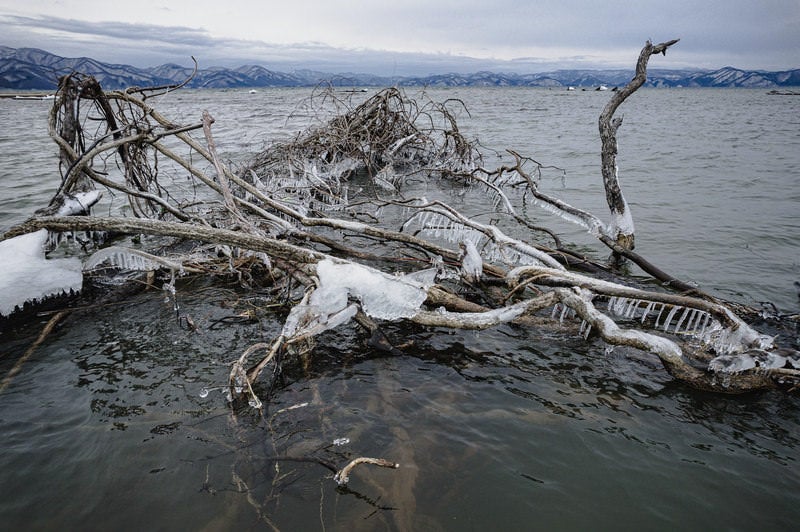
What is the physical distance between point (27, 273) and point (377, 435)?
335 centimetres

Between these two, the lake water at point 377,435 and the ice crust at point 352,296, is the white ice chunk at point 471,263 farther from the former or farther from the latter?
the ice crust at point 352,296

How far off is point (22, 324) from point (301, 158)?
6.24 meters

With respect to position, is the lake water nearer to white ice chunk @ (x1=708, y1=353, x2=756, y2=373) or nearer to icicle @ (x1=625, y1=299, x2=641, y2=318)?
white ice chunk @ (x1=708, y1=353, x2=756, y2=373)

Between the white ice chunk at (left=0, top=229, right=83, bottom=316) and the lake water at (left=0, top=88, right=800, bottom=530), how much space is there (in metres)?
0.25

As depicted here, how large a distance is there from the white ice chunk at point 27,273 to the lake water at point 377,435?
25 cm

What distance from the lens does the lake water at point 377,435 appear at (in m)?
2.12

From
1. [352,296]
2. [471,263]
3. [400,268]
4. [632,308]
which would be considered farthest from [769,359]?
[400,268]

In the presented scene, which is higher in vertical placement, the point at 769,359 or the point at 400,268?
the point at 769,359

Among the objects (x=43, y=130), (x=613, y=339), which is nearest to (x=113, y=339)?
(x=613, y=339)

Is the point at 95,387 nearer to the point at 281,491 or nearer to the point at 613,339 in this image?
the point at 281,491

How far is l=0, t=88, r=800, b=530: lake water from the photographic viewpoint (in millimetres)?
2125

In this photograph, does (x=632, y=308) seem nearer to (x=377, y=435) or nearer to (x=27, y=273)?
(x=377, y=435)

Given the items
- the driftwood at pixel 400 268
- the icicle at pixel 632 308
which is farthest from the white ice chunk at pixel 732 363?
the icicle at pixel 632 308

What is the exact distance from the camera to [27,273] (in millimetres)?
3594
